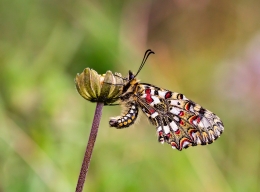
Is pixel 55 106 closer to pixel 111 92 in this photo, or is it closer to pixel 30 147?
pixel 30 147

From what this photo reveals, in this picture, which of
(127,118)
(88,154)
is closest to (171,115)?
(127,118)

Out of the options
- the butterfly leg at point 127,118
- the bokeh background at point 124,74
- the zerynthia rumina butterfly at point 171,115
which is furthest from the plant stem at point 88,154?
the bokeh background at point 124,74

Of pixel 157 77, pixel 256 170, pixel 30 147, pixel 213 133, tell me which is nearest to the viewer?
pixel 213 133

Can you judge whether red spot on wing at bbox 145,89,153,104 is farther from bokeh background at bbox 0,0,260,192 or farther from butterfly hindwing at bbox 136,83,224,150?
bokeh background at bbox 0,0,260,192

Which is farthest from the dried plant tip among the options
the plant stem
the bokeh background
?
the bokeh background

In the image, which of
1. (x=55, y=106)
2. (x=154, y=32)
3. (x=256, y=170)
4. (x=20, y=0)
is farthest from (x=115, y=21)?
(x=256, y=170)

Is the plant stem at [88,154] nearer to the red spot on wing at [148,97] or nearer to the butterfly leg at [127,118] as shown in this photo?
the butterfly leg at [127,118]

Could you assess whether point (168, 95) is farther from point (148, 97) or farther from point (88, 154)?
point (88, 154)
